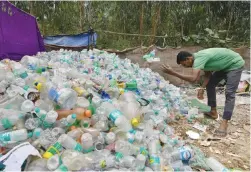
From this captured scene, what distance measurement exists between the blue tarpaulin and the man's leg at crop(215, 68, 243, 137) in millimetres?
3979

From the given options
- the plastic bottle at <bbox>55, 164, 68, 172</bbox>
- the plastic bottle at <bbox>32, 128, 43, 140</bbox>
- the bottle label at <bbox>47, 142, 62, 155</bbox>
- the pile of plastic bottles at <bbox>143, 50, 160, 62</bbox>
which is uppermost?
the plastic bottle at <bbox>32, 128, 43, 140</bbox>

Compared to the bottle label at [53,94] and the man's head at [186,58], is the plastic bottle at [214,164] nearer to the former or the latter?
the man's head at [186,58]

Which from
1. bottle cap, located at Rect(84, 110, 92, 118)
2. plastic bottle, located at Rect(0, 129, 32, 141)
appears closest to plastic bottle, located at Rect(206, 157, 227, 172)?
bottle cap, located at Rect(84, 110, 92, 118)

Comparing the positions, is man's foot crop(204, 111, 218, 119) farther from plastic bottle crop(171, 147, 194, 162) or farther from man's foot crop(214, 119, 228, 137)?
plastic bottle crop(171, 147, 194, 162)

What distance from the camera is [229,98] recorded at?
3182 millimetres

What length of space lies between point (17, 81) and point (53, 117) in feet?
2.49

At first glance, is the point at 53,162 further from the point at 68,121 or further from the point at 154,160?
the point at 154,160

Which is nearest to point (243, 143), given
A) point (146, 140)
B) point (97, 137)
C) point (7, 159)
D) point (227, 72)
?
point (227, 72)

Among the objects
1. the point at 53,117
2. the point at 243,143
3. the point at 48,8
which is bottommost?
the point at 243,143

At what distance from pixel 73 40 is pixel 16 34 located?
2.01 meters

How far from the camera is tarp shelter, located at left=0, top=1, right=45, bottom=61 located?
4.03 meters

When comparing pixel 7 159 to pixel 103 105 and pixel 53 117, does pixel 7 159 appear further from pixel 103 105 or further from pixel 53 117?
pixel 103 105

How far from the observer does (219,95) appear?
5.53 m

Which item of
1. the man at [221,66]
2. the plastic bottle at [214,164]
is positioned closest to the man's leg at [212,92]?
the man at [221,66]
